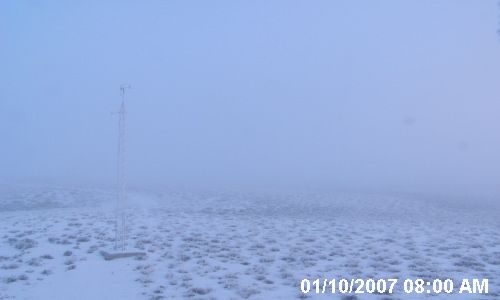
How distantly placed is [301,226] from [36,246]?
37.7ft

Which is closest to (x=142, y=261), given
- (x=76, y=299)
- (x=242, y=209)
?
(x=76, y=299)

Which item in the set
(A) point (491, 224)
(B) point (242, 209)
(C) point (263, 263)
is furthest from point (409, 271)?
(B) point (242, 209)

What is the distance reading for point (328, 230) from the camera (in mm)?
21859

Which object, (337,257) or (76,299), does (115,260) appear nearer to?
(76,299)

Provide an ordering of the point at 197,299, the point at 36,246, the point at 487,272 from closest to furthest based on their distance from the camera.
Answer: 1. the point at 197,299
2. the point at 487,272
3. the point at 36,246

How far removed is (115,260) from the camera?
585 inches

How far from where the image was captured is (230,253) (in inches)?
623

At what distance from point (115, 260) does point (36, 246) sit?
11.9ft

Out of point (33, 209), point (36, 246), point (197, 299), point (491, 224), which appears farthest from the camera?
point (33, 209)

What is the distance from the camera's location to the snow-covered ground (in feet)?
38.9

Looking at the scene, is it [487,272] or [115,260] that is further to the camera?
[115,260]

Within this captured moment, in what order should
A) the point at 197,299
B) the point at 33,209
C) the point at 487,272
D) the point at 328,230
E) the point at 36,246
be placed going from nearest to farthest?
the point at 197,299, the point at 487,272, the point at 36,246, the point at 328,230, the point at 33,209

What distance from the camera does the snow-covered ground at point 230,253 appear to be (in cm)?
1186

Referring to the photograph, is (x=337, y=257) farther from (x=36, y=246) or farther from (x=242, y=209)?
(x=242, y=209)
